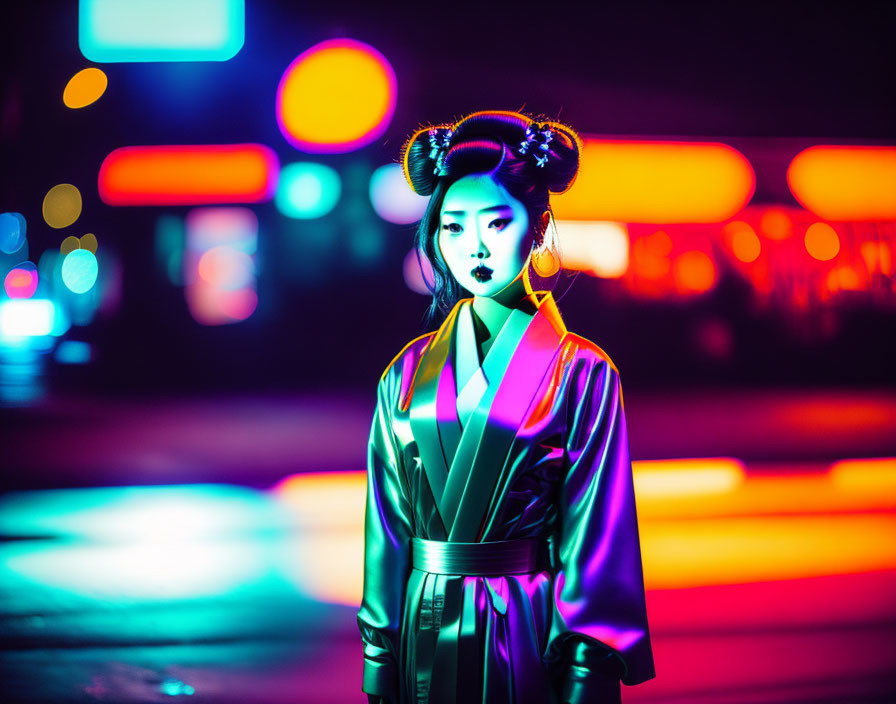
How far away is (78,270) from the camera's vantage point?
46.5 feet

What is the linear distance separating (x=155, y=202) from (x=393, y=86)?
12.7ft

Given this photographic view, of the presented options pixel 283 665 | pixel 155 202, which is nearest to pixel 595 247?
pixel 155 202

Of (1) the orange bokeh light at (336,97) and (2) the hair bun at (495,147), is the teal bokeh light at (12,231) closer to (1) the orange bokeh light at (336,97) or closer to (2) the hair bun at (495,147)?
(1) the orange bokeh light at (336,97)

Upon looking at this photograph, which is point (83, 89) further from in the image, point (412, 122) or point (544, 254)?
point (544, 254)

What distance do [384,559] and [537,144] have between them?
0.77m

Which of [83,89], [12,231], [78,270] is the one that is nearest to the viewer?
[83,89]

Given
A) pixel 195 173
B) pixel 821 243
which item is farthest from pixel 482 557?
pixel 821 243

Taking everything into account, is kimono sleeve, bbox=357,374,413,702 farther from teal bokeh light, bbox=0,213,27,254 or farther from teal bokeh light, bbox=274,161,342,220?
teal bokeh light, bbox=0,213,27,254

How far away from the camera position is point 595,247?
30.8 ft

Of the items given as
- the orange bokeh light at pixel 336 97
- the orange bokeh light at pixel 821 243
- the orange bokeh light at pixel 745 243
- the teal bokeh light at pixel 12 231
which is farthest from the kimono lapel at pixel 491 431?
the teal bokeh light at pixel 12 231

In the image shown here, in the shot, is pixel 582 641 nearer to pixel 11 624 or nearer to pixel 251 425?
pixel 11 624

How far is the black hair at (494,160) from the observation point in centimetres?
128

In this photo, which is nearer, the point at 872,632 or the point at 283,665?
the point at 283,665

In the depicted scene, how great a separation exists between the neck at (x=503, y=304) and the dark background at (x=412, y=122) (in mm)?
6768
